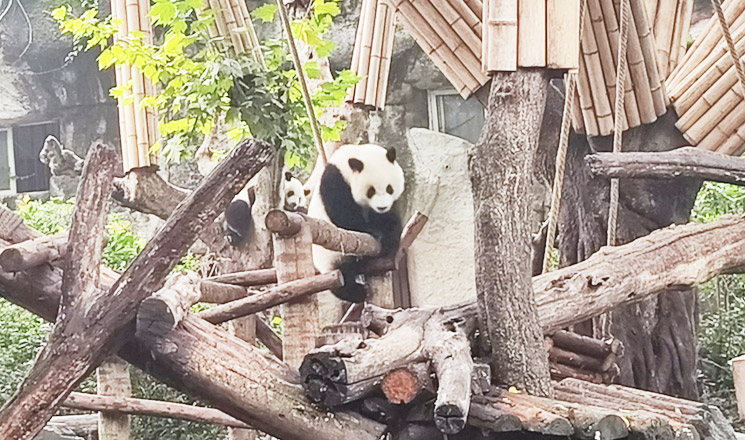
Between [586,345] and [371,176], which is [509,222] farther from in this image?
[371,176]

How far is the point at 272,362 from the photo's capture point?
5.34ft

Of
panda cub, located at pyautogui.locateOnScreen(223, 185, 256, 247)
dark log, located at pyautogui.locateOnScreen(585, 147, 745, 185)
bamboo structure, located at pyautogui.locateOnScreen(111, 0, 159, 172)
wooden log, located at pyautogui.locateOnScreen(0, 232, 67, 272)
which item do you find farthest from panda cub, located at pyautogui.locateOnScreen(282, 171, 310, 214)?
wooden log, located at pyautogui.locateOnScreen(0, 232, 67, 272)

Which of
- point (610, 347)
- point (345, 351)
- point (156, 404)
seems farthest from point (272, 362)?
point (156, 404)

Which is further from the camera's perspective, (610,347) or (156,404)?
(156,404)

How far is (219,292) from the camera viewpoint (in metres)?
3.09

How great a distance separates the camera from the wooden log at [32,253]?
1.56 m

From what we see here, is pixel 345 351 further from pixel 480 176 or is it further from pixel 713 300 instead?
pixel 713 300

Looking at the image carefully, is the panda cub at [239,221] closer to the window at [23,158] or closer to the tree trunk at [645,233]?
the tree trunk at [645,233]

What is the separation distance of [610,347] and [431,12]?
3.66 ft

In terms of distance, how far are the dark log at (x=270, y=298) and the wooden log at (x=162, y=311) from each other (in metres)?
0.87

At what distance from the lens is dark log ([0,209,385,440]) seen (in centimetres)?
155

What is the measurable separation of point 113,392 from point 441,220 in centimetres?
372

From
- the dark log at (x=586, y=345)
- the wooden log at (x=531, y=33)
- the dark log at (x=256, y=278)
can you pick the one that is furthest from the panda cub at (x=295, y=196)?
the wooden log at (x=531, y=33)

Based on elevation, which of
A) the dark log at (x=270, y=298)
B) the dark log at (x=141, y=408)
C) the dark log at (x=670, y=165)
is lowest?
the dark log at (x=141, y=408)
